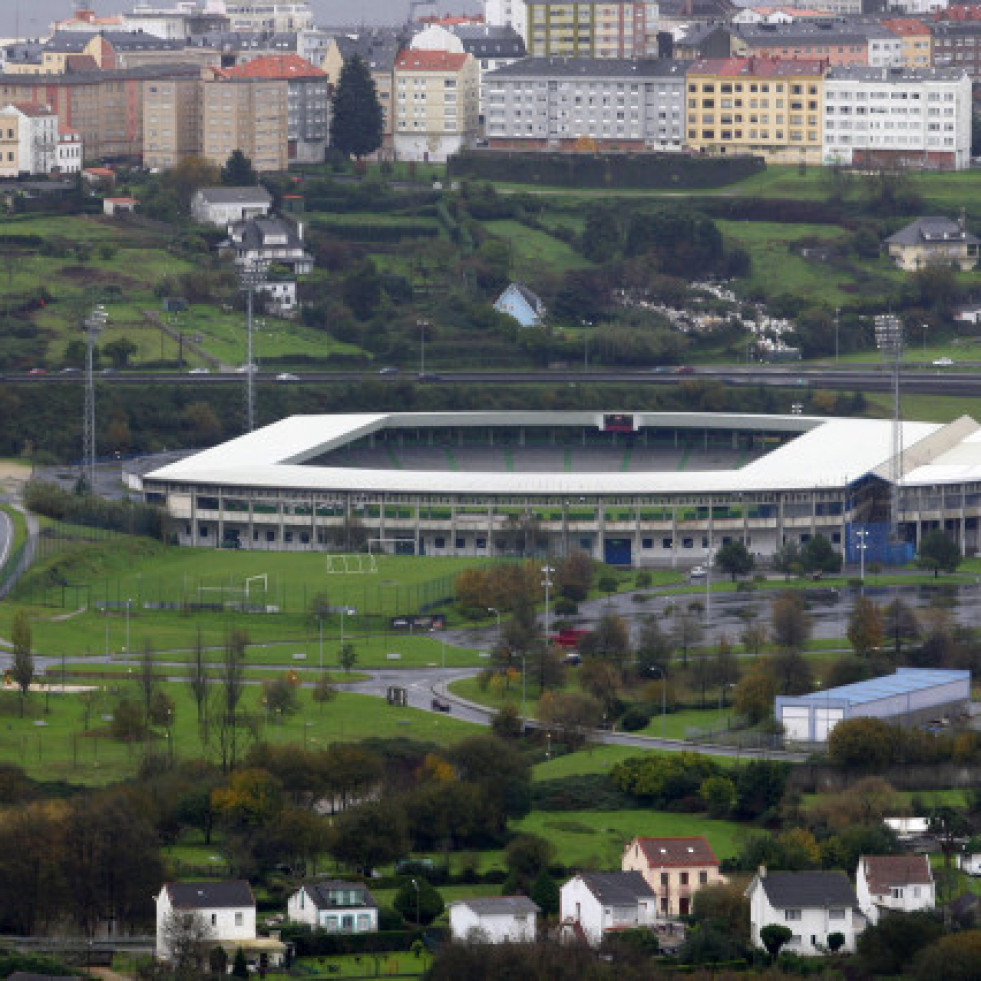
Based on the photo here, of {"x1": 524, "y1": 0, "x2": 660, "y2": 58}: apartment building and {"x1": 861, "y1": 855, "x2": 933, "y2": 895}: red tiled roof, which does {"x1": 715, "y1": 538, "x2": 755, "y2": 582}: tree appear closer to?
{"x1": 861, "y1": 855, "x2": 933, "y2": 895}: red tiled roof

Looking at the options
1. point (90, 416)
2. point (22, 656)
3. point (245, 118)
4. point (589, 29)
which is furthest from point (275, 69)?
point (22, 656)

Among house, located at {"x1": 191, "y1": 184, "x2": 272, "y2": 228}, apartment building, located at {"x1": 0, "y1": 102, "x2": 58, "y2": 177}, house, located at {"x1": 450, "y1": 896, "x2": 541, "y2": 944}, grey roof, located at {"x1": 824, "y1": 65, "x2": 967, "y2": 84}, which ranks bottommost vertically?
house, located at {"x1": 450, "y1": 896, "x2": 541, "y2": 944}

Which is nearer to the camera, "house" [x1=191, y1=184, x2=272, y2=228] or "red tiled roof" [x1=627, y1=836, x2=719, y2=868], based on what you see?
"red tiled roof" [x1=627, y1=836, x2=719, y2=868]

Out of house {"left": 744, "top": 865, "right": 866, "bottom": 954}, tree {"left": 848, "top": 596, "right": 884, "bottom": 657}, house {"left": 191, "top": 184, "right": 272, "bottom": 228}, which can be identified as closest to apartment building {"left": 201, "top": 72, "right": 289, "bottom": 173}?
house {"left": 191, "top": 184, "right": 272, "bottom": 228}

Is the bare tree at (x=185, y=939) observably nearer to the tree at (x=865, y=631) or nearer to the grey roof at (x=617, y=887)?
the grey roof at (x=617, y=887)

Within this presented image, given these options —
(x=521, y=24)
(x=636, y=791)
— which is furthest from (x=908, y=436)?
(x=521, y=24)

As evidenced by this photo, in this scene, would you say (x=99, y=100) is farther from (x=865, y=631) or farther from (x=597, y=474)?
(x=865, y=631)

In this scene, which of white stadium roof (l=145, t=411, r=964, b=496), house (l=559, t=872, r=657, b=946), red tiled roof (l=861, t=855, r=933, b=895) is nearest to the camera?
house (l=559, t=872, r=657, b=946)
